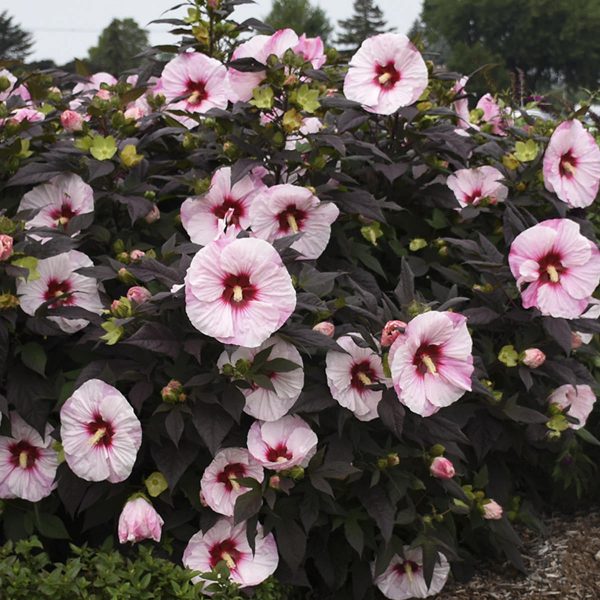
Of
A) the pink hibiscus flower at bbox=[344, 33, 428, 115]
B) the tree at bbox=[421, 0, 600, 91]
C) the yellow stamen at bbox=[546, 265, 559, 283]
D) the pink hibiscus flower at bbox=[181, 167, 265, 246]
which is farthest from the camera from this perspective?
the tree at bbox=[421, 0, 600, 91]

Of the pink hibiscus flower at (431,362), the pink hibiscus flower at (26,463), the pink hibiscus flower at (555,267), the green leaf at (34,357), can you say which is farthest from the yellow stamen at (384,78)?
the pink hibiscus flower at (26,463)

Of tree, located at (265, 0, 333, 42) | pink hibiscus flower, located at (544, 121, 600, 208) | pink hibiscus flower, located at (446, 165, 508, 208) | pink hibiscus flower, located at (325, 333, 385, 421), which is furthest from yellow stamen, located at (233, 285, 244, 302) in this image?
tree, located at (265, 0, 333, 42)

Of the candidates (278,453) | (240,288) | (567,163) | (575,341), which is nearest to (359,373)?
(278,453)

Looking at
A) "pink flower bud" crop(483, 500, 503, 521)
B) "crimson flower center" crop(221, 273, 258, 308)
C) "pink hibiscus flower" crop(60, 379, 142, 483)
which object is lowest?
Result: "pink flower bud" crop(483, 500, 503, 521)

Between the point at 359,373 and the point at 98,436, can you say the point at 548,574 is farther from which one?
the point at 98,436

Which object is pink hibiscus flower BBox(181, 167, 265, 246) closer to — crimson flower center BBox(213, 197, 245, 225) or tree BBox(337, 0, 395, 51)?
crimson flower center BBox(213, 197, 245, 225)

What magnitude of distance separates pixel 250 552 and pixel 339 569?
317mm

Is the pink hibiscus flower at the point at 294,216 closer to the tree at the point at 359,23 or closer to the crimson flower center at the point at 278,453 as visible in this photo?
the crimson flower center at the point at 278,453

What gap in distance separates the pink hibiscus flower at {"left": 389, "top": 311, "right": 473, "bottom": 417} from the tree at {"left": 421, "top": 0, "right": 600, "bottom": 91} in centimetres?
4655

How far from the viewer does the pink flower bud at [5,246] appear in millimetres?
2070

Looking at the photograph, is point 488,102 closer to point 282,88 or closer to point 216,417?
point 282,88

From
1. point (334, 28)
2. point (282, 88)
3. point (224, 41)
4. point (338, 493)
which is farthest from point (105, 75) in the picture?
point (334, 28)

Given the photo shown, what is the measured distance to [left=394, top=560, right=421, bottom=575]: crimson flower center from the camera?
242cm

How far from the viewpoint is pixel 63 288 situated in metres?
2.28
